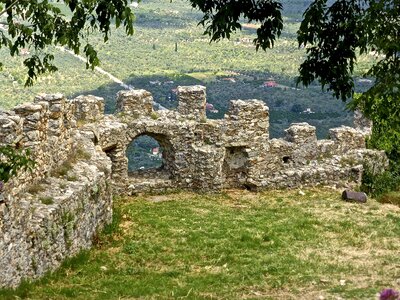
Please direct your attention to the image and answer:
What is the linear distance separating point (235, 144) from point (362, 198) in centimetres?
463

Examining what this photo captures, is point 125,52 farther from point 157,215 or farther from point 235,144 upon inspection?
point 157,215

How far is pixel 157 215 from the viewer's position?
21812 millimetres

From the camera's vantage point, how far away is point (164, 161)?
26.9 m

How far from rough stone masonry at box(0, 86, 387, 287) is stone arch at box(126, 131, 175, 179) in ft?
→ 0.12

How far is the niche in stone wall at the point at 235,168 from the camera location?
27.4 meters

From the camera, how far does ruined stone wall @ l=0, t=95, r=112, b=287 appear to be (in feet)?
44.7

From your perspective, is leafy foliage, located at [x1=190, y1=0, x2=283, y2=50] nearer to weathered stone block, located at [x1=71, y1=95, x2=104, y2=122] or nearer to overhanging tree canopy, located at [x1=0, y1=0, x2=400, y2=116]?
overhanging tree canopy, located at [x1=0, y1=0, x2=400, y2=116]

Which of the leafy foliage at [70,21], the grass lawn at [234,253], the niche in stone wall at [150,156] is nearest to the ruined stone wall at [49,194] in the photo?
the grass lawn at [234,253]

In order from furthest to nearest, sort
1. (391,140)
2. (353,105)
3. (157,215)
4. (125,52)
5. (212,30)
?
(125,52), (391,140), (157,215), (212,30), (353,105)

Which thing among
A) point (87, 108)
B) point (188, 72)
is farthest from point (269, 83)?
point (87, 108)

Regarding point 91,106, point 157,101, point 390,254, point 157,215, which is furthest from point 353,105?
point 157,101

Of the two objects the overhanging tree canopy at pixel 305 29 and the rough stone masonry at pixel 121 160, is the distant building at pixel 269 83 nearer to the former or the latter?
the rough stone masonry at pixel 121 160

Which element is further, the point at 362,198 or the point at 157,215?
the point at 362,198

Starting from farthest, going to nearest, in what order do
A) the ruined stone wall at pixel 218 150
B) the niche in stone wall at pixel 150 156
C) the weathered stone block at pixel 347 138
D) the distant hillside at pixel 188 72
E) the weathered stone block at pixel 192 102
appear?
the distant hillside at pixel 188 72
the weathered stone block at pixel 347 138
the niche in stone wall at pixel 150 156
the weathered stone block at pixel 192 102
the ruined stone wall at pixel 218 150
